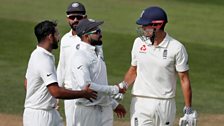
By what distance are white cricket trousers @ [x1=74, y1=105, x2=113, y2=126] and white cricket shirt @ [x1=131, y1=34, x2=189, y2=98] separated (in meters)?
0.44

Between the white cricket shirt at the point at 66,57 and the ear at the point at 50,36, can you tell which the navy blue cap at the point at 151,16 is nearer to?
the ear at the point at 50,36

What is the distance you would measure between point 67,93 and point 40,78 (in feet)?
1.15

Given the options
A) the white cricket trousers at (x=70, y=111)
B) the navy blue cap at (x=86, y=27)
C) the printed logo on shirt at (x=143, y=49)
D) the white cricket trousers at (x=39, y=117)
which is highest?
the navy blue cap at (x=86, y=27)

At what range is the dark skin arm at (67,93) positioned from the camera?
840 centimetres

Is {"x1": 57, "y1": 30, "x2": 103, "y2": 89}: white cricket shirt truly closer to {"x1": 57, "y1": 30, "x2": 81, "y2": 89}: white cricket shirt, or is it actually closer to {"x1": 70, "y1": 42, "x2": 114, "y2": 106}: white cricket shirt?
{"x1": 57, "y1": 30, "x2": 81, "y2": 89}: white cricket shirt

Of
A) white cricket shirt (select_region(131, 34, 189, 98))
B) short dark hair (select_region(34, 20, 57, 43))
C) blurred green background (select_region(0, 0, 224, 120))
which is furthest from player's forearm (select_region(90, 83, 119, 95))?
blurred green background (select_region(0, 0, 224, 120))

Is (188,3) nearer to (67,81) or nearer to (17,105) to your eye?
(17,105)

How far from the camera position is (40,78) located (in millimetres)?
8516

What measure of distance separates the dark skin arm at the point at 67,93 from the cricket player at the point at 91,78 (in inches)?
3.5

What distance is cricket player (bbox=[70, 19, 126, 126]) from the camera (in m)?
8.81

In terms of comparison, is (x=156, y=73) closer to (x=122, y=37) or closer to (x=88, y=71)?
(x=88, y=71)

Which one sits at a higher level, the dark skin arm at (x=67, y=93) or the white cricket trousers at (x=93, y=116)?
the dark skin arm at (x=67, y=93)

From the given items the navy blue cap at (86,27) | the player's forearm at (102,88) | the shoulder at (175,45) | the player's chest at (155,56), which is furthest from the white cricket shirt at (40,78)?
the shoulder at (175,45)

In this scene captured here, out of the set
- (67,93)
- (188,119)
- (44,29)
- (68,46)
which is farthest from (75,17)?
(188,119)
